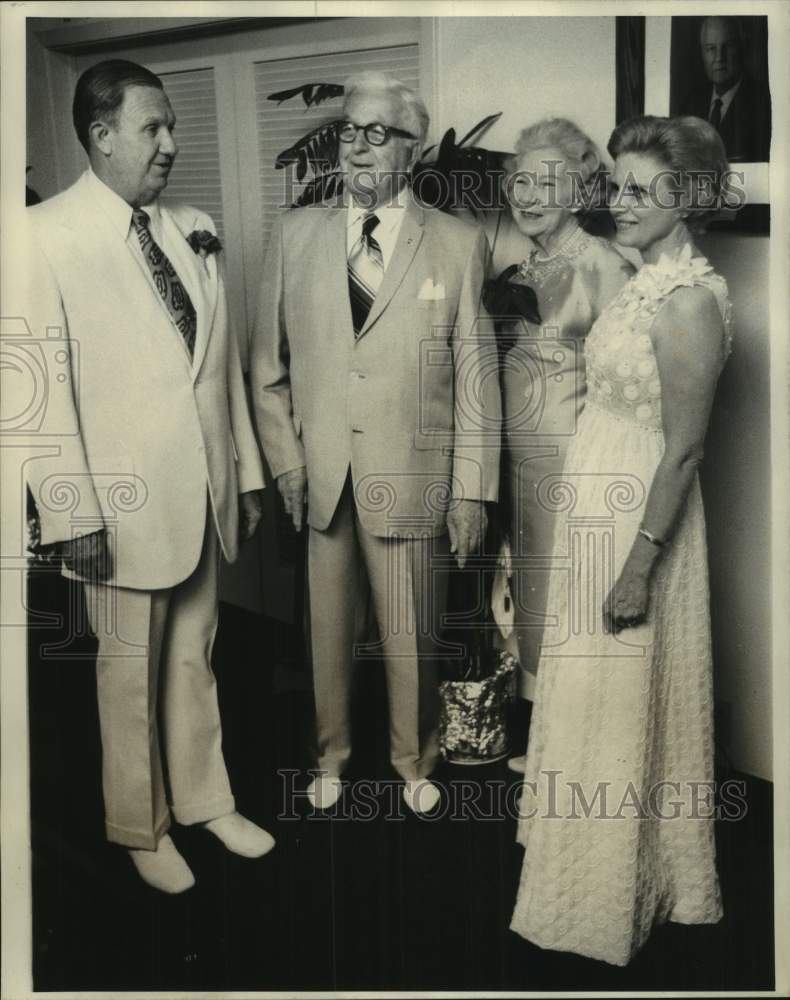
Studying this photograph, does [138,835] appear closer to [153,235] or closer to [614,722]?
[614,722]

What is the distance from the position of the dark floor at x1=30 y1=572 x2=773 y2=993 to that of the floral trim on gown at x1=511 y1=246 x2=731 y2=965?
82 millimetres

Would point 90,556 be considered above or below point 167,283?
below

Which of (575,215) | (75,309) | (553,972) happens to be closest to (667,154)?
(575,215)

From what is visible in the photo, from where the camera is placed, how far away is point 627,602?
86.3 inches

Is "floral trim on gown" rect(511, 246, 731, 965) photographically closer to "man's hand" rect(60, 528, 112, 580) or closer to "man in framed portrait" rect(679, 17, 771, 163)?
"man in framed portrait" rect(679, 17, 771, 163)

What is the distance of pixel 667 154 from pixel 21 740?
1.85 metres

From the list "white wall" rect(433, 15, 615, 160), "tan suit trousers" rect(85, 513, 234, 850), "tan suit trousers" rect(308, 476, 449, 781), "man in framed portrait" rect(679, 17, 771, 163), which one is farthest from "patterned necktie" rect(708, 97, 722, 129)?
"tan suit trousers" rect(85, 513, 234, 850)

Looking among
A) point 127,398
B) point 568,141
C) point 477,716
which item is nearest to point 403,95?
point 568,141

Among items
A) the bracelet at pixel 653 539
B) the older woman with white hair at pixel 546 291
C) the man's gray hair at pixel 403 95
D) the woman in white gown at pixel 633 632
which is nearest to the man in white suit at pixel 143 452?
the man's gray hair at pixel 403 95

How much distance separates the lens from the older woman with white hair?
219cm

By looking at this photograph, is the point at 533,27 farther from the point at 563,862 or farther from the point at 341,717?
the point at 563,862

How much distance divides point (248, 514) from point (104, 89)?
0.92 meters

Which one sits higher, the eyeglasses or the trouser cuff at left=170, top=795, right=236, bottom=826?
the eyeglasses

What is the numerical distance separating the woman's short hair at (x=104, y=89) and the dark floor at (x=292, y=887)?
1.06 m
